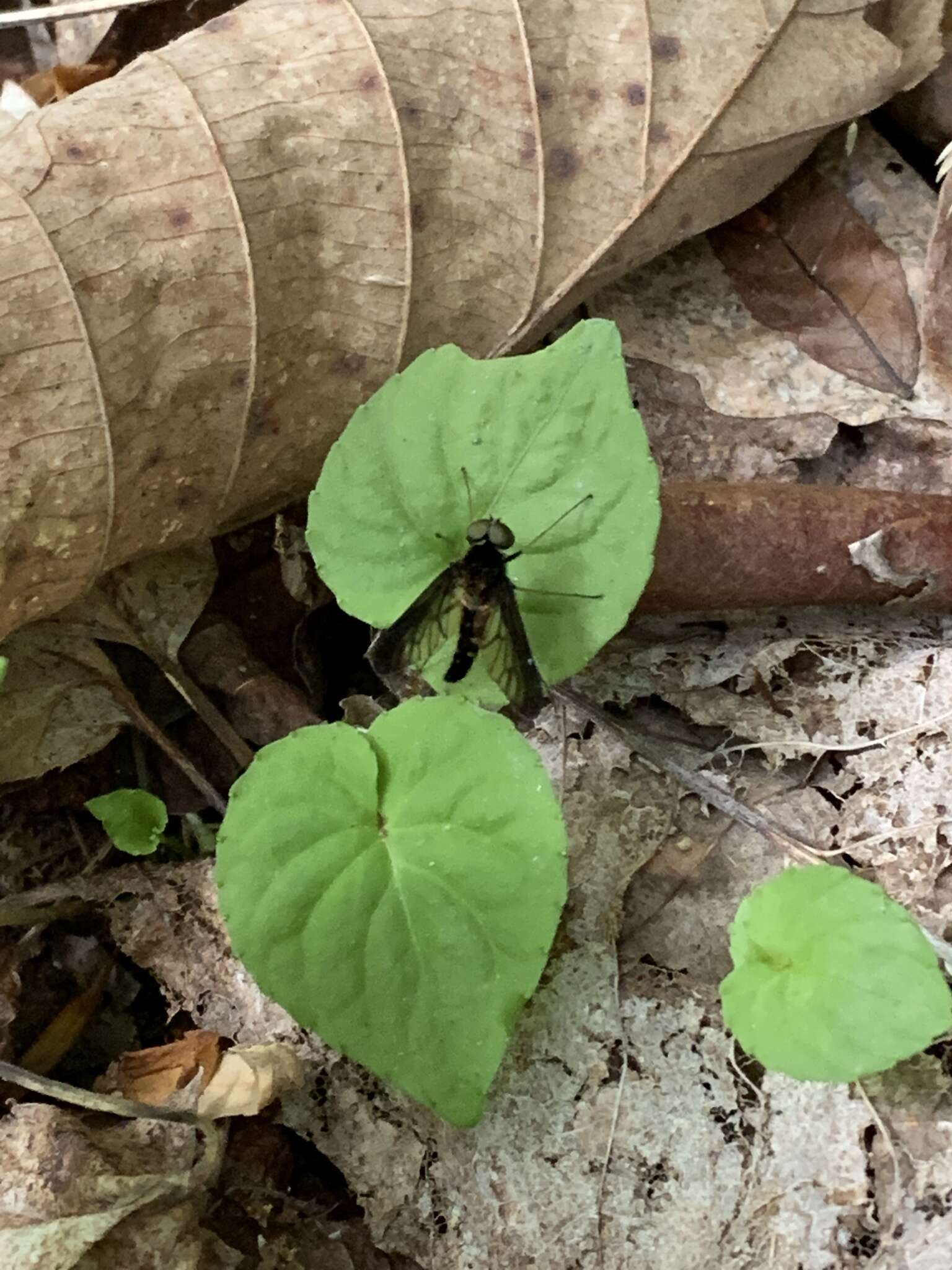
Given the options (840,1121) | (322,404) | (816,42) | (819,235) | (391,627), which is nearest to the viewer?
(840,1121)

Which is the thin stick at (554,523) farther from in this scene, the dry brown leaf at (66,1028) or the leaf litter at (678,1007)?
the dry brown leaf at (66,1028)

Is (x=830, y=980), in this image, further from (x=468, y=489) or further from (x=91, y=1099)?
(x=91, y=1099)

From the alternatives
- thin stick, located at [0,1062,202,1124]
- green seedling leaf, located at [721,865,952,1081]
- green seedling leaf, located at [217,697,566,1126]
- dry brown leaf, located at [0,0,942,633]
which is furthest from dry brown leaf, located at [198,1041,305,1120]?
dry brown leaf, located at [0,0,942,633]

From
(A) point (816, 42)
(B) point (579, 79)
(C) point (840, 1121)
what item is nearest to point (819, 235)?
(A) point (816, 42)

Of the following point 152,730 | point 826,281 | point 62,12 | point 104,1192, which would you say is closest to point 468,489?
point 152,730

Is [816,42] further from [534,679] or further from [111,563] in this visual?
[111,563]

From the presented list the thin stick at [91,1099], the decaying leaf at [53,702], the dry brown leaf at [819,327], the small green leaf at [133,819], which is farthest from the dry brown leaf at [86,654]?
the dry brown leaf at [819,327]
